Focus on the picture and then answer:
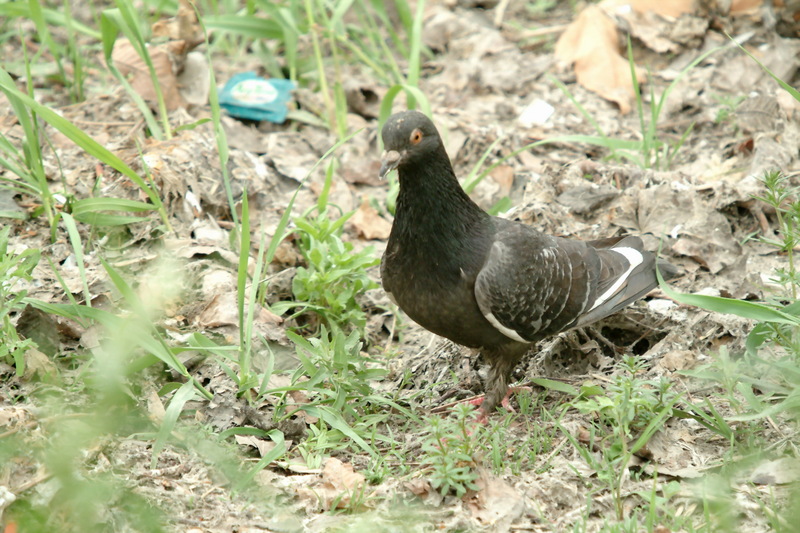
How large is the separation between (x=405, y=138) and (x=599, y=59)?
3.96 m

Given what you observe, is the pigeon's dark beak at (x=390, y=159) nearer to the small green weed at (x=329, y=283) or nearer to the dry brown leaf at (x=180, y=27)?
the small green weed at (x=329, y=283)

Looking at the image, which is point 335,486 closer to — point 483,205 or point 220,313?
point 220,313

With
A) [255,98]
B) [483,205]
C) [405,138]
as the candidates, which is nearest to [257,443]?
[405,138]

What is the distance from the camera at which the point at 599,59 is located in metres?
7.42

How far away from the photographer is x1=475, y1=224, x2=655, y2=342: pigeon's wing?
4223mm

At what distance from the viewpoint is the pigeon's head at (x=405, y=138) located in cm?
407

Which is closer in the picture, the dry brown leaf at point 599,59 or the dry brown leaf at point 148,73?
the dry brown leaf at point 148,73

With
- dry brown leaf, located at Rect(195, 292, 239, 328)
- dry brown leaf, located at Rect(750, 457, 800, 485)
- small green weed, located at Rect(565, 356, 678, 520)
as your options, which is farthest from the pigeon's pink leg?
dry brown leaf, located at Rect(195, 292, 239, 328)

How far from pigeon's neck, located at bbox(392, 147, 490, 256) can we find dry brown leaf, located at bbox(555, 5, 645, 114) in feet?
11.2

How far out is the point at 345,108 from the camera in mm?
6848

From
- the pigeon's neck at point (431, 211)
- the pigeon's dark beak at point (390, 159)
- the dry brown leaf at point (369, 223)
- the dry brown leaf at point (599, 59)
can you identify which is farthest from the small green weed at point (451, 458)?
the dry brown leaf at point (599, 59)

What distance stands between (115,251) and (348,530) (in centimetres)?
261

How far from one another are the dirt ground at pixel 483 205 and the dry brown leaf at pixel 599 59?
3.1 inches

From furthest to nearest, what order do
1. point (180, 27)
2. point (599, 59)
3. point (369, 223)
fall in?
point (599, 59) < point (180, 27) < point (369, 223)
